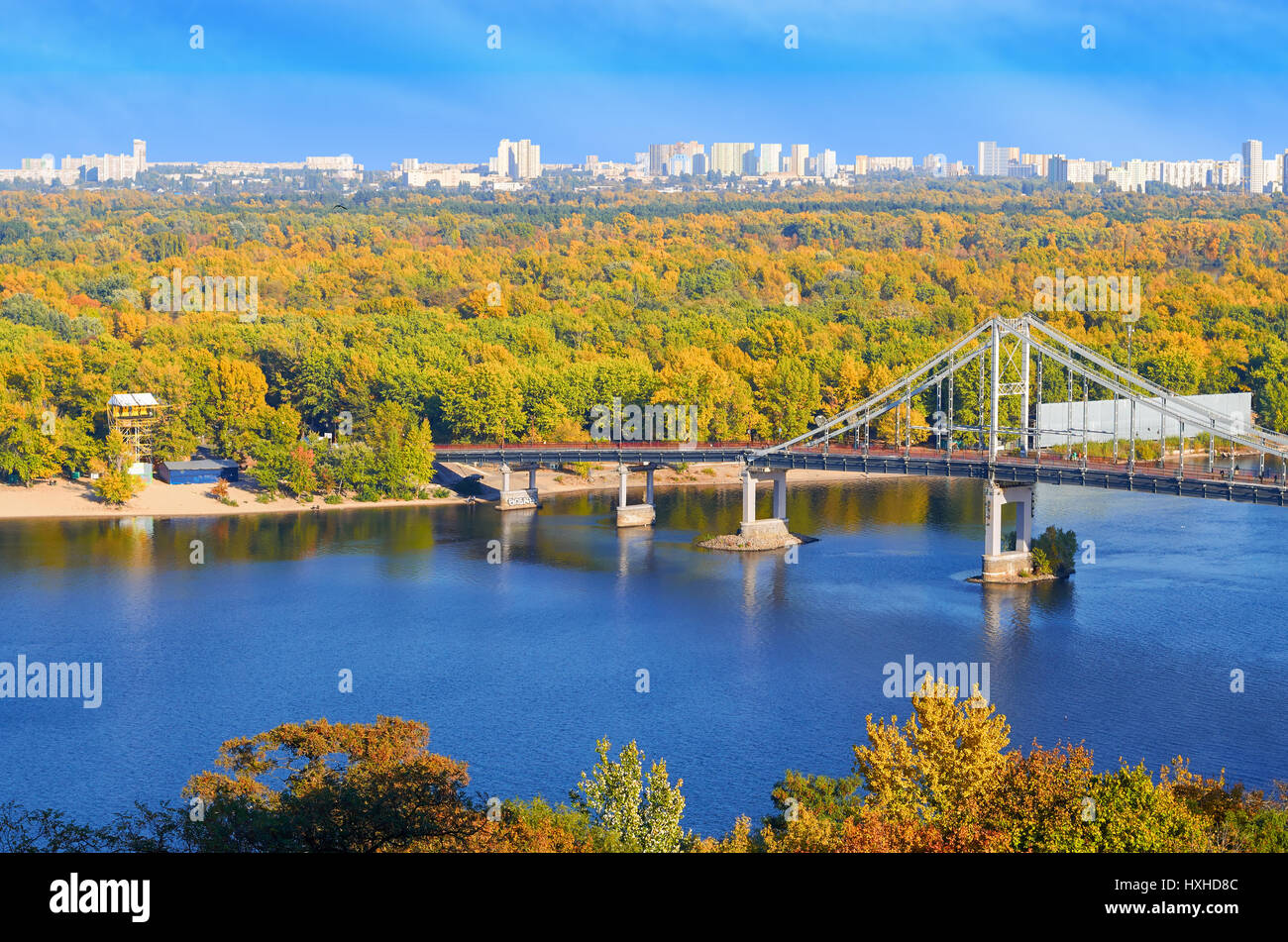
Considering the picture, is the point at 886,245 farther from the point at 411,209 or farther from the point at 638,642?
the point at 638,642

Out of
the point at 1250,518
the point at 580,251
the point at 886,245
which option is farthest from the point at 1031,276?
the point at 1250,518

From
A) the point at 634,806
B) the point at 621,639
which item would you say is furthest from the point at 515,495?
the point at 634,806

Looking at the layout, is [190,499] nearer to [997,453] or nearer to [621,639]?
[621,639]

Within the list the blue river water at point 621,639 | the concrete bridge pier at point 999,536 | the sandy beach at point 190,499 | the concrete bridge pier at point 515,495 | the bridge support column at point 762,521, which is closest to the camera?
the blue river water at point 621,639

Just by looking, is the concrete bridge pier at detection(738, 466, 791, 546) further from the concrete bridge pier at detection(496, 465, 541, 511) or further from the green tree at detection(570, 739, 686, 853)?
the green tree at detection(570, 739, 686, 853)

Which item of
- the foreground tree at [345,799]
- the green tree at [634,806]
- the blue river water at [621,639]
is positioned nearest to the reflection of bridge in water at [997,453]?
the blue river water at [621,639]

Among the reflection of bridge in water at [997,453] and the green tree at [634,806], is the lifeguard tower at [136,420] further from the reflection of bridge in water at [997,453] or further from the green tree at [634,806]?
the green tree at [634,806]
